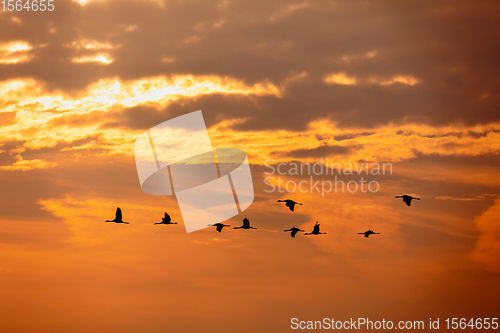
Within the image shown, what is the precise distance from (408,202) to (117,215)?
4254 centimetres

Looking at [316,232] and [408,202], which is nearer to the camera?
[408,202]

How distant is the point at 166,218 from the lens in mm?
113625

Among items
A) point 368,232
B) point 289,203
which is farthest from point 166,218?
point 368,232

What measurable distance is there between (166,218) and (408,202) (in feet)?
119

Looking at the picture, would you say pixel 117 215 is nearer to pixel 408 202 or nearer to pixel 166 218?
pixel 166 218

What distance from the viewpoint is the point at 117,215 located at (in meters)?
109

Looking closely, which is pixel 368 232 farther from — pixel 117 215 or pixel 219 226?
pixel 117 215

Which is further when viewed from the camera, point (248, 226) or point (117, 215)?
point (248, 226)

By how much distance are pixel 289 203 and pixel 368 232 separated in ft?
59.5

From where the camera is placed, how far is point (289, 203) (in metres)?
112

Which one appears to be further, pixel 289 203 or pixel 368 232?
pixel 368 232

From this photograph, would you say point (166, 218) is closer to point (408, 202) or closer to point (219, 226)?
point (219, 226)

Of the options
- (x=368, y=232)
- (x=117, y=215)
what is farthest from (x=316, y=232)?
(x=117, y=215)

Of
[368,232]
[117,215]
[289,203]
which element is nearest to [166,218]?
[117,215]
